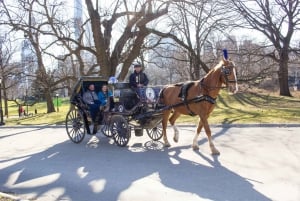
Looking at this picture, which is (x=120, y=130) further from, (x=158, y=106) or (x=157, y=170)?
(x=157, y=170)

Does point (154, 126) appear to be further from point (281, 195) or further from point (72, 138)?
point (281, 195)

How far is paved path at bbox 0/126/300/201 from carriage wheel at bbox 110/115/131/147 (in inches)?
8.7

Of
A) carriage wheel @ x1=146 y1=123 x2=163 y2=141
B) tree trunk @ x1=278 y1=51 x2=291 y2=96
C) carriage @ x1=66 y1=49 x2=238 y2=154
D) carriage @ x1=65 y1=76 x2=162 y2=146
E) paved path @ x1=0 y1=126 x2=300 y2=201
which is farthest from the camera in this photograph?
tree trunk @ x1=278 y1=51 x2=291 y2=96

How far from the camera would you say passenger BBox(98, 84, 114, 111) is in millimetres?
13086

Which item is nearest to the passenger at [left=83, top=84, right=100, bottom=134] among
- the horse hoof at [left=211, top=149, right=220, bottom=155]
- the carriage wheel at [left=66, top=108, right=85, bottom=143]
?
the carriage wheel at [left=66, top=108, right=85, bottom=143]

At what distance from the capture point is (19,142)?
51.2 feet

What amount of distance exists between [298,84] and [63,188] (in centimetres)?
6824

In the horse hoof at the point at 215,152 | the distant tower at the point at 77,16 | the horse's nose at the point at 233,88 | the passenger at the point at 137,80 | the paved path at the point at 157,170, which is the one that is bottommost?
the paved path at the point at 157,170

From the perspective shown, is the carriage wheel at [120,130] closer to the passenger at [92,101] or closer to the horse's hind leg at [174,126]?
the passenger at [92,101]

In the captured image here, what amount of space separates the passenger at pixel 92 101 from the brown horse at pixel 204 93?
8.09ft

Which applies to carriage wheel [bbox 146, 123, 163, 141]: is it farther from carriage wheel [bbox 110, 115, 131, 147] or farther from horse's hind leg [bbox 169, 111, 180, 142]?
carriage wheel [bbox 110, 115, 131, 147]

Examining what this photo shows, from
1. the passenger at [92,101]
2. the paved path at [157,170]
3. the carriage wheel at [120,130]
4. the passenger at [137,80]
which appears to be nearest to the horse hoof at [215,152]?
the paved path at [157,170]

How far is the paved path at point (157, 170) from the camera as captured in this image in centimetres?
739

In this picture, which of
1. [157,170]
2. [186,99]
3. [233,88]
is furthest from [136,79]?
[157,170]
